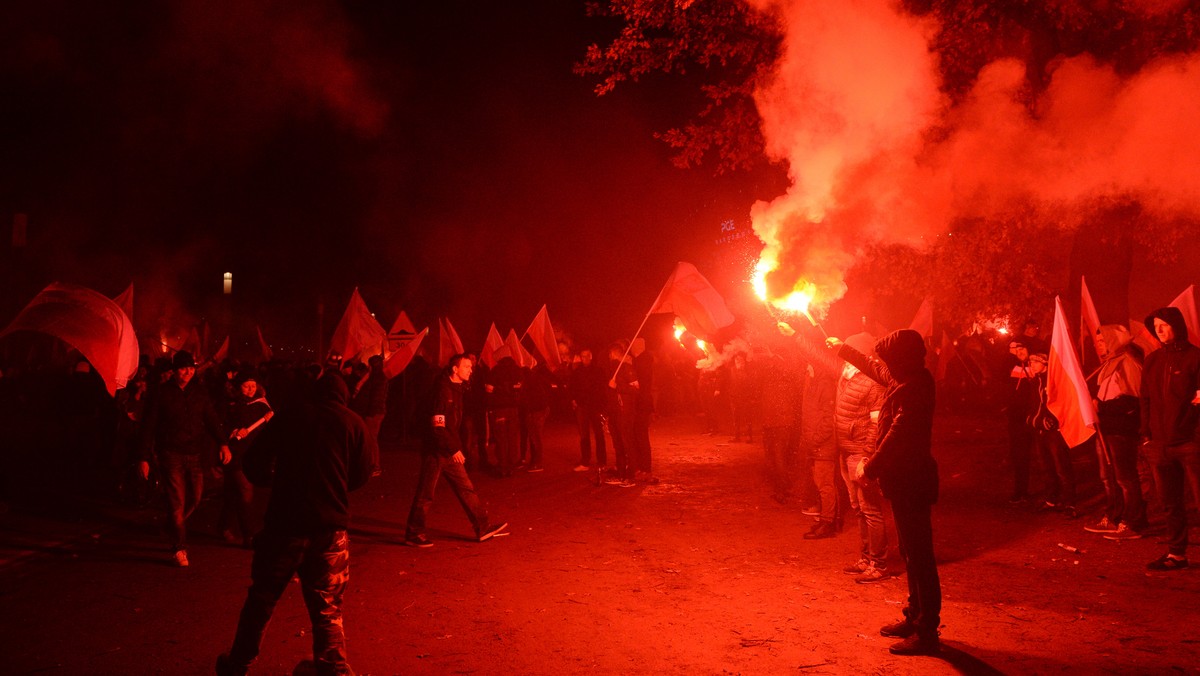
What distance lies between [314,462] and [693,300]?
1033 cm

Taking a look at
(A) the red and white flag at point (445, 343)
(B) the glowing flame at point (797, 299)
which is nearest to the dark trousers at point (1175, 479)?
(B) the glowing flame at point (797, 299)

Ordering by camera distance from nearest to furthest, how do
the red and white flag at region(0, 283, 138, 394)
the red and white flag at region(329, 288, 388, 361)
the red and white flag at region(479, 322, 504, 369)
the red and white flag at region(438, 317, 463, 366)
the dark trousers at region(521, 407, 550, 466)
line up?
the red and white flag at region(0, 283, 138, 394), the dark trousers at region(521, 407, 550, 466), the red and white flag at region(479, 322, 504, 369), the red and white flag at region(329, 288, 388, 361), the red and white flag at region(438, 317, 463, 366)

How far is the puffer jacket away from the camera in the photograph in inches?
284

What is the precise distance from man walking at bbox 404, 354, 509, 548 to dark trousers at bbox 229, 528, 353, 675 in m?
3.56

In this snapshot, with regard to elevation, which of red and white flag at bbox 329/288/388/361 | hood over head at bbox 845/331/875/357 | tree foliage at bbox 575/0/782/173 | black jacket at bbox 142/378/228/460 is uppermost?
tree foliage at bbox 575/0/782/173

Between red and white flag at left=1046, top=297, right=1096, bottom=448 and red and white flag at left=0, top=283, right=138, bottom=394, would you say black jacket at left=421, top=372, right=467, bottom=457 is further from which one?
red and white flag at left=1046, top=297, right=1096, bottom=448

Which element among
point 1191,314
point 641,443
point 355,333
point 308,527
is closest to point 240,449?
point 308,527

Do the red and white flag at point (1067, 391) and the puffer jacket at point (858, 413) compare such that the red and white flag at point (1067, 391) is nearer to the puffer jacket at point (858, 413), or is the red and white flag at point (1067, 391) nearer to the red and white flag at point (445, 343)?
the puffer jacket at point (858, 413)

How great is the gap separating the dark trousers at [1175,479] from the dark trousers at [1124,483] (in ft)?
3.60

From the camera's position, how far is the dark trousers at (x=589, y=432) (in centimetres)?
1286

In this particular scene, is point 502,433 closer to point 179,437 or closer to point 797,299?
point 179,437

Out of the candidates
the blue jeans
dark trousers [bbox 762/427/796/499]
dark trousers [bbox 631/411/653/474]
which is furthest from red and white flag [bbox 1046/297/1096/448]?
dark trousers [bbox 631/411/653/474]

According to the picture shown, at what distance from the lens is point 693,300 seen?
567 inches

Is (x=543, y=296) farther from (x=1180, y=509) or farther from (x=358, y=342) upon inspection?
(x=1180, y=509)
